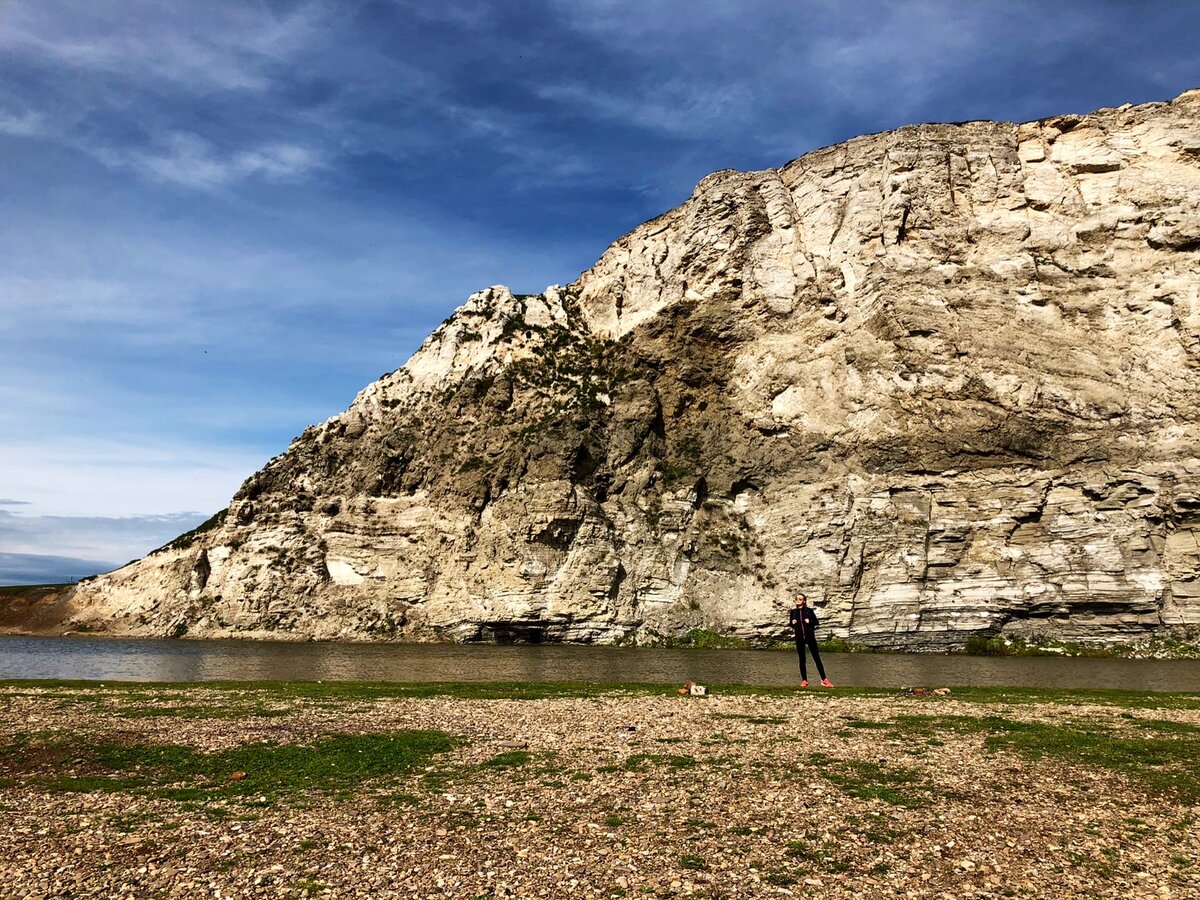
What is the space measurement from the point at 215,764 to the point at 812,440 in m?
65.4

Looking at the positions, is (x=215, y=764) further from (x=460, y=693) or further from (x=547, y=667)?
(x=547, y=667)

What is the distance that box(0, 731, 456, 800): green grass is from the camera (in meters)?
13.6

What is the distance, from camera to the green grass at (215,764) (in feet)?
44.7

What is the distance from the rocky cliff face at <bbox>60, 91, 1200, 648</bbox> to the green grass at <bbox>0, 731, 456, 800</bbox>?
54.4 meters

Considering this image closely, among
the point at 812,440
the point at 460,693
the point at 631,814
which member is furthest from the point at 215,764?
the point at 812,440

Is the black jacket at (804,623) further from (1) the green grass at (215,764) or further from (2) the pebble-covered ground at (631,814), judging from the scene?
(1) the green grass at (215,764)

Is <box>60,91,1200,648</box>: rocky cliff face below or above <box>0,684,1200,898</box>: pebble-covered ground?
above

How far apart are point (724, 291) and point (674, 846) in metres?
80.1

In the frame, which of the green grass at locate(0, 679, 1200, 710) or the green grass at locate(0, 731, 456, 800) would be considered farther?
the green grass at locate(0, 679, 1200, 710)

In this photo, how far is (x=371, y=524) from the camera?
7944cm

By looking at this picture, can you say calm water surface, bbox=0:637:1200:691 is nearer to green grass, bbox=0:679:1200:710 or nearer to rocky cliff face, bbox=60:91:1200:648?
green grass, bbox=0:679:1200:710

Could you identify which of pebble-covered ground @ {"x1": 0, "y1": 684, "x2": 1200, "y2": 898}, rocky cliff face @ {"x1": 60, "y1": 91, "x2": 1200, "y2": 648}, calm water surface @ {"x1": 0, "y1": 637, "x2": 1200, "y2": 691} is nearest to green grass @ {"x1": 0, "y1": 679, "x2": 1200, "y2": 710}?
calm water surface @ {"x1": 0, "y1": 637, "x2": 1200, "y2": 691}

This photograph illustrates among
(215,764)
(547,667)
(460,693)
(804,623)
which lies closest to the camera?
(215,764)

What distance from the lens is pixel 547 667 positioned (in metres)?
44.0
